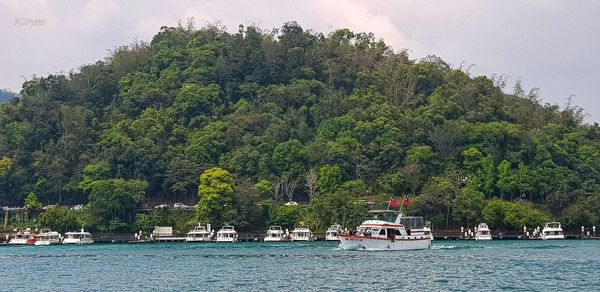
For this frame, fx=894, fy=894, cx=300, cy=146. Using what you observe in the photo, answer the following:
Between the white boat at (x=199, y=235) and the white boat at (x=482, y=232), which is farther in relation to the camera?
the white boat at (x=199, y=235)

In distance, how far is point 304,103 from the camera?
13338 cm

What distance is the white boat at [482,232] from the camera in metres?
98.9

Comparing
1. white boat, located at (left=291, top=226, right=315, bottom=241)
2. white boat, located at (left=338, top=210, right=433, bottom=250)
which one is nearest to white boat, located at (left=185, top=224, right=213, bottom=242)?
white boat, located at (left=291, top=226, right=315, bottom=241)

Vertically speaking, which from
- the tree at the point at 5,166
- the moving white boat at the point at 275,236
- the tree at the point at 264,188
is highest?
the tree at the point at 5,166

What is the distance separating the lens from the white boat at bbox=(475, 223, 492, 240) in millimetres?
98894

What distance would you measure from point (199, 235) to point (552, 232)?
132 ft

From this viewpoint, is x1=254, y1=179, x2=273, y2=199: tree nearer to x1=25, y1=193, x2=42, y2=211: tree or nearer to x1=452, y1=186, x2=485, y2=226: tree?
x1=452, y1=186, x2=485, y2=226: tree

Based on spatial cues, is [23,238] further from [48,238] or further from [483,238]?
[483,238]

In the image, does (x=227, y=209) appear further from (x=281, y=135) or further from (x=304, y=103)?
(x=304, y=103)

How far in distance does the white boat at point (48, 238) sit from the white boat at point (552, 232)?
5523 centimetres

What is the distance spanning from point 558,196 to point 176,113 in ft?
180

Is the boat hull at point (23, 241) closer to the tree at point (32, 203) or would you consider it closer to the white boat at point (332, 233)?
the tree at point (32, 203)

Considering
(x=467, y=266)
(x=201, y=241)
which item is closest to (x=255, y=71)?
(x=201, y=241)

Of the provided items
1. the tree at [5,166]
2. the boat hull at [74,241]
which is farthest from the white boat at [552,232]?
the tree at [5,166]
